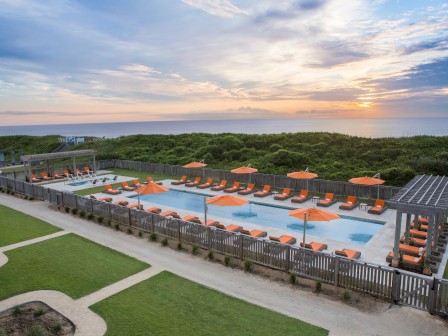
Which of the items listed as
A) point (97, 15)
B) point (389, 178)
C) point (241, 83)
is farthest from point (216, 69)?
point (389, 178)

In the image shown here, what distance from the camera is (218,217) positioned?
18344 millimetres

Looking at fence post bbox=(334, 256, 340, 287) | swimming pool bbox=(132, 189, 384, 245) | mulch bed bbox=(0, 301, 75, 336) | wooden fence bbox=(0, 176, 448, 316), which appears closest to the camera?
mulch bed bbox=(0, 301, 75, 336)

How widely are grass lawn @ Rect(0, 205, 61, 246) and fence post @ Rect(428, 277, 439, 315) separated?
15.6 m

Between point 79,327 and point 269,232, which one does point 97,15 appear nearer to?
point 269,232

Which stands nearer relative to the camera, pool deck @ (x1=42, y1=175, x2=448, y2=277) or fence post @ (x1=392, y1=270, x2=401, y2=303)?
fence post @ (x1=392, y1=270, x2=401, y2=303)

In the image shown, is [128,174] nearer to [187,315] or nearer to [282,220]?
[282,220]

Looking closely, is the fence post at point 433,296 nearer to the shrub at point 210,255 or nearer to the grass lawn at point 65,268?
the shrub at point 210,255

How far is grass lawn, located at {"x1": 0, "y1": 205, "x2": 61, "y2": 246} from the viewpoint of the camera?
14.7 metres

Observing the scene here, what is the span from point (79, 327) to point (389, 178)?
22.9 m

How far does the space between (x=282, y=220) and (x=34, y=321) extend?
13181 mm

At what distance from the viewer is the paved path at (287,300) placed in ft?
27.0

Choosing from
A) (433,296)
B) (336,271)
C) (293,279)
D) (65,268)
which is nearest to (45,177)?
(65,268)

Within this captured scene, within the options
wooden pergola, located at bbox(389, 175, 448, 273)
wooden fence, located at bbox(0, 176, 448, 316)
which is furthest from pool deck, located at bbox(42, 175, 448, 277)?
wooden fence, located at bbox(0, 176, 448, 316)

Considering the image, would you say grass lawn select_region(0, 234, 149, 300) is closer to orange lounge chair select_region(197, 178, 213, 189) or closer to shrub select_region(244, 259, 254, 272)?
shrub select_region(244, 259, 254, 272)
